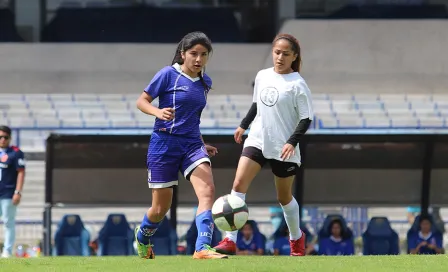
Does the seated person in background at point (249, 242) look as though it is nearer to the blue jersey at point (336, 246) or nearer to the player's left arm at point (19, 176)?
the blue jersey at point (336, 246)

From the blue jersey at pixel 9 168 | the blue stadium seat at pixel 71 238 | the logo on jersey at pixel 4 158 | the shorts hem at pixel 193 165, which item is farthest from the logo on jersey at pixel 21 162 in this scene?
the shorts hem at pixel 193 165

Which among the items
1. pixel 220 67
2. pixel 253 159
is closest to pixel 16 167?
pixel 253 159

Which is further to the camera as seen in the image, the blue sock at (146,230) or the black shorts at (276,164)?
the black shorts at (276,164)

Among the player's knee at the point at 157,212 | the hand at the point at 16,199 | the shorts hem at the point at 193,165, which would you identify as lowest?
the player's knee at the point at 157,212

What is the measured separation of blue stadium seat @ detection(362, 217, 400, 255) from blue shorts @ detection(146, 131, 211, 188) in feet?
23.1

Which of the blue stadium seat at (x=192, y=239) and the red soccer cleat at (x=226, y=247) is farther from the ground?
the blue stadium seat at (x=192, y=239)

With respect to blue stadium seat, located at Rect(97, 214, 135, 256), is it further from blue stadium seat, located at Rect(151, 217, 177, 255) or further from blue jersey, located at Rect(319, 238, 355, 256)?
blue jersey, located at Rect(319, 238, 355, 256)

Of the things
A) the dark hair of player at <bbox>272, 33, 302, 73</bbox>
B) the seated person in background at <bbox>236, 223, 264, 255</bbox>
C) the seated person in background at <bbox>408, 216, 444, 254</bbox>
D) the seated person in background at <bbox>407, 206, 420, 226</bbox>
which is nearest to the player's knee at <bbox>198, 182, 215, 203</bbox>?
the dark hair of player at <bbox>272, 33, 302, 73</bbox>

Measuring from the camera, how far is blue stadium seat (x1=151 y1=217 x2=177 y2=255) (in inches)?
563

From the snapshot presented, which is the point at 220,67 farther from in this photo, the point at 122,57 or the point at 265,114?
the point at 265,114

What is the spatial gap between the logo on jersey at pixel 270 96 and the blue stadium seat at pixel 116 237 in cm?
638

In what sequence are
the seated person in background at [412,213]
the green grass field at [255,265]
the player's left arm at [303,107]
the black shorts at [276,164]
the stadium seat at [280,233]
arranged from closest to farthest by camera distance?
the green grass field at [255,265], the player's left arm at [303,107], the black shorts at [276,164], the stadium seat at [280,233], the seated person in background at [412,213]

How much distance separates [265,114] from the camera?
860cm

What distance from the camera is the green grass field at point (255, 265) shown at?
22.7 ft
